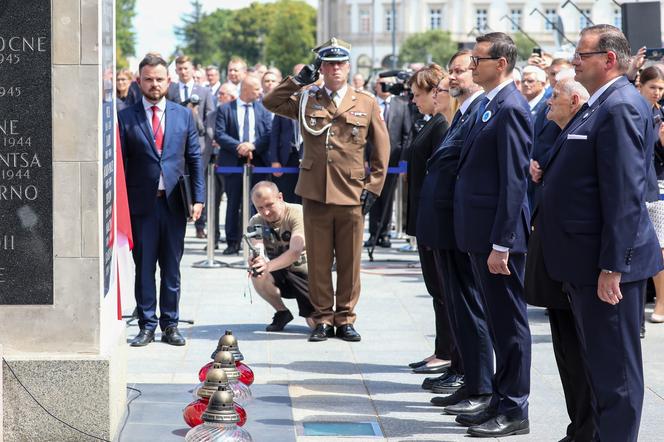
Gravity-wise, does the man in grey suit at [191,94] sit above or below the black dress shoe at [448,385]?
above

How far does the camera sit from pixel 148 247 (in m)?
9.63

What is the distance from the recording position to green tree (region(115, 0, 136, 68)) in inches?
4772

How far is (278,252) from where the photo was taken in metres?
10.4

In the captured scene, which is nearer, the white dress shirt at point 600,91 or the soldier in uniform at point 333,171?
the white dress shirt at point 600,91

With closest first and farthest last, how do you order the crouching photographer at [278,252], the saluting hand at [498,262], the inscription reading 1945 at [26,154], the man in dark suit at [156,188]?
the inscription reading 1945 at [26,154], the saluting hand at [498,262], the man in dark suit at [156,188], the crouching photographer at [278,252]

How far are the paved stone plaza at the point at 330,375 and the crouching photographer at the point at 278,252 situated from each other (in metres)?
0.26

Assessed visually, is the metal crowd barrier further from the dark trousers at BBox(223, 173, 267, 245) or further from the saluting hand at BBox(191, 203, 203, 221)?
the saluting hand at BBox(191, 203, 203, 221)

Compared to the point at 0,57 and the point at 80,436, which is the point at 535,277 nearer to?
the point at 80,436

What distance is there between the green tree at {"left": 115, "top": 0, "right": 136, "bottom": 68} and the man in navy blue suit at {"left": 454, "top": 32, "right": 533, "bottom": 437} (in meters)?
107

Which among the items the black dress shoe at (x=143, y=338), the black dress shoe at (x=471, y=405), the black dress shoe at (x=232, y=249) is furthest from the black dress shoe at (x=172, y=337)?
the black dress shoe at (x=232, y=249)

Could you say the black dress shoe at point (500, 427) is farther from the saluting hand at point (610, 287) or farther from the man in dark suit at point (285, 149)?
the man in dark suit at point (285, 149)

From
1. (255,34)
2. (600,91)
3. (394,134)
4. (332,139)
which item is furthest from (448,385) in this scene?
(255,34)

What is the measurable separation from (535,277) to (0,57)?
2.82 meters

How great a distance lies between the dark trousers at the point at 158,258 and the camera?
962 centimetres
